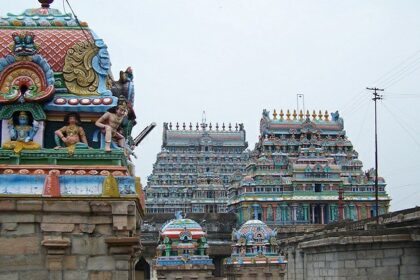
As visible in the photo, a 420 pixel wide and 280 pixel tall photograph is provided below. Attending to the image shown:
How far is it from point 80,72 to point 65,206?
6.96 ft

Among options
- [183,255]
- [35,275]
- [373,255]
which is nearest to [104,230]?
[35,275]

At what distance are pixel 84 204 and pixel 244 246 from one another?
1215 inches

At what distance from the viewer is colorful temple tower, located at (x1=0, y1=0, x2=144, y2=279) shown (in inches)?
373

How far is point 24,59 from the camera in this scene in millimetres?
10242

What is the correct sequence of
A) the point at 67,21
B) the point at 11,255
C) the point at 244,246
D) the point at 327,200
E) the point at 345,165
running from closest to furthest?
the point at 11,255
the point at 67,21
the point at 244,246
the point at 327,200
the point at 345,165

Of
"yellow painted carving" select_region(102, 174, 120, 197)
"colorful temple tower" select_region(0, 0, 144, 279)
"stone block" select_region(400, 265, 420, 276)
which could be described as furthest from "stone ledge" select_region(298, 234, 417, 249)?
"yellow painted carving" select_region(102, 174, 120, 197)

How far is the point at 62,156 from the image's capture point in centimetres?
997

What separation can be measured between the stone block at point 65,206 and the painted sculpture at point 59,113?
0.12 metres

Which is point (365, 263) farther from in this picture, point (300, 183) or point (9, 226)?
point (300, 183)

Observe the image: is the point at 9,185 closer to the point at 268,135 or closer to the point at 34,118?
the point at 34,118

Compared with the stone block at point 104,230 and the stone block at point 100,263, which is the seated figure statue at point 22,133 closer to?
the stone block at point 104,230

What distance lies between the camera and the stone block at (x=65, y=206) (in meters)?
9.55

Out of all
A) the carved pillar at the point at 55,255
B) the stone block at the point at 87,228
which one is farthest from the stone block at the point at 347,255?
the carved pillar at the point at 55,255

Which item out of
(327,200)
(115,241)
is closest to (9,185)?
(115,241)
